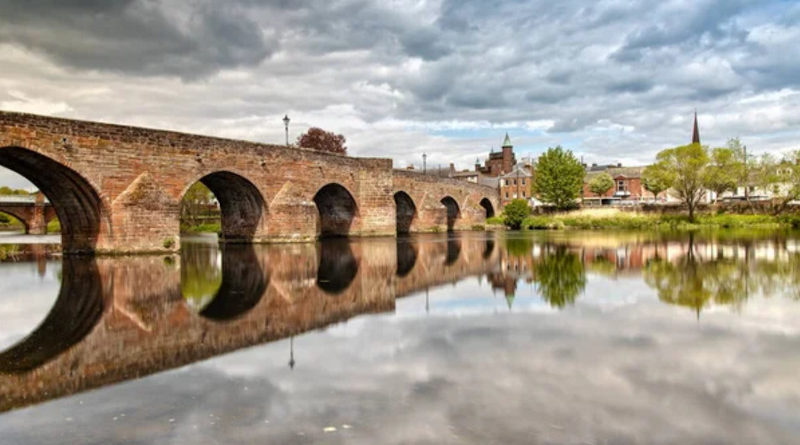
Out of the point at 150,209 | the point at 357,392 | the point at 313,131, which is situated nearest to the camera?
the point at 357,392

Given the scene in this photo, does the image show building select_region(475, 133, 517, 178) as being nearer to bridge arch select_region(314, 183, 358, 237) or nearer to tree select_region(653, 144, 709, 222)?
tree select_region(653, 144, 709, 222)

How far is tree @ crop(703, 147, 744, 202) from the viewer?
55.8 meters

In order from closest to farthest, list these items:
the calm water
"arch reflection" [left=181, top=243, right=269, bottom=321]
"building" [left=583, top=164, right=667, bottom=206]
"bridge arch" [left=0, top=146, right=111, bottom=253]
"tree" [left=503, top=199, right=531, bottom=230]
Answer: the calm water, "arch reflection" [left=181, top=243, right=269, bottom=321], "bridge arch" [left=0, top=146, right=111, bottom=253], "tree" [left=503, top=199, right=531, bottom=230], "building" [left=583, top=164, right=667, bottom=206]

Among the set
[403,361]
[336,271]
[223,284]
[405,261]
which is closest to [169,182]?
[405,261]

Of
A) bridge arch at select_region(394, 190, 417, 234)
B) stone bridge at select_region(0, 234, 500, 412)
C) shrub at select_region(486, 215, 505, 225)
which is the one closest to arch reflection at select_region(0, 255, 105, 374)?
stone bridge at select_region(0, 234, 500, 412)

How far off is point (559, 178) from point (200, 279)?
185 feet

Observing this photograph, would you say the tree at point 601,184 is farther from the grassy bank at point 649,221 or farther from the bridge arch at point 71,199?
the bridge arch at point 71,199

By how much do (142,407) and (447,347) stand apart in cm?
373

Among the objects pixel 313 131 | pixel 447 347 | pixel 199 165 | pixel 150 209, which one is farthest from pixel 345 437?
pixel 313 131

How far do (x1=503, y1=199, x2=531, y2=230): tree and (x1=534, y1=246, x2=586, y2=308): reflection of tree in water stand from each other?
36566mm

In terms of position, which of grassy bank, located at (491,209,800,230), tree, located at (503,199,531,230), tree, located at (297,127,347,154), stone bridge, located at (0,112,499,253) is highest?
tree, located at (297,127,347,154)

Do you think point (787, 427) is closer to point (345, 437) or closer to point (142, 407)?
point (345, 437)

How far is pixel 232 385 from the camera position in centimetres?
611

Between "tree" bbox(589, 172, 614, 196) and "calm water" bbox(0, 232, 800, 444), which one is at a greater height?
"tree" bbox(589, 172, 614, 196)
